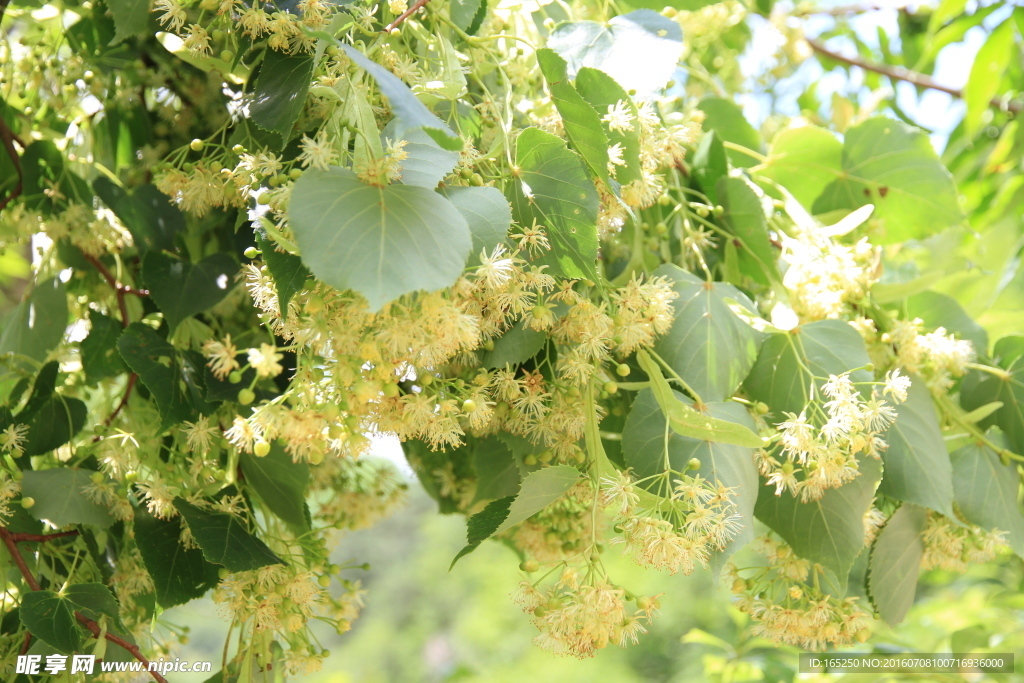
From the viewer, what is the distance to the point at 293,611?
62cm

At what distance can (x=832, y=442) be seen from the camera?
1.81 feet

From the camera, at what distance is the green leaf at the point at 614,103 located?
21.7 inches

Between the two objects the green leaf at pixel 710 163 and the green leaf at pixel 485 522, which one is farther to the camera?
the green leaf at pixel 710 163

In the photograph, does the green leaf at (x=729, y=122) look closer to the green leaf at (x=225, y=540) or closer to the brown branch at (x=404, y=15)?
the brown branch at (x=404, y=15)

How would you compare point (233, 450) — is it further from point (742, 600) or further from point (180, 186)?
point (742, 600)

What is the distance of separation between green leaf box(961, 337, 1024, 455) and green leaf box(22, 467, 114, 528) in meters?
0.88

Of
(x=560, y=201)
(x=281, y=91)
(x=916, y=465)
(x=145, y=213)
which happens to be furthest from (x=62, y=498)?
(x=916, y=465)

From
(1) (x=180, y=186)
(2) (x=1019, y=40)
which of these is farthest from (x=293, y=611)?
(2) (x=1019, y=40)

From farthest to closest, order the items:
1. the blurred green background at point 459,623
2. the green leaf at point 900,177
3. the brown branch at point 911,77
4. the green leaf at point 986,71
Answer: the blurred green background at point 459,623 → the brown branch at point 911,77 → the green leaf at point 986,71 → the green leaf at point 900,177

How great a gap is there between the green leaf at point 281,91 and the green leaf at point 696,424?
0.35m

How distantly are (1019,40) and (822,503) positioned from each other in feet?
3.85

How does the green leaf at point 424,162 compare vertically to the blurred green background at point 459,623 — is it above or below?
above

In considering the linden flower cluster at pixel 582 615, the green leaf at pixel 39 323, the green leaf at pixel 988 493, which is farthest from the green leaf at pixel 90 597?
the green leaf at pixel 988 493

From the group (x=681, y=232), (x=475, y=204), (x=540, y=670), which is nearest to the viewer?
(x=475, y=204)
